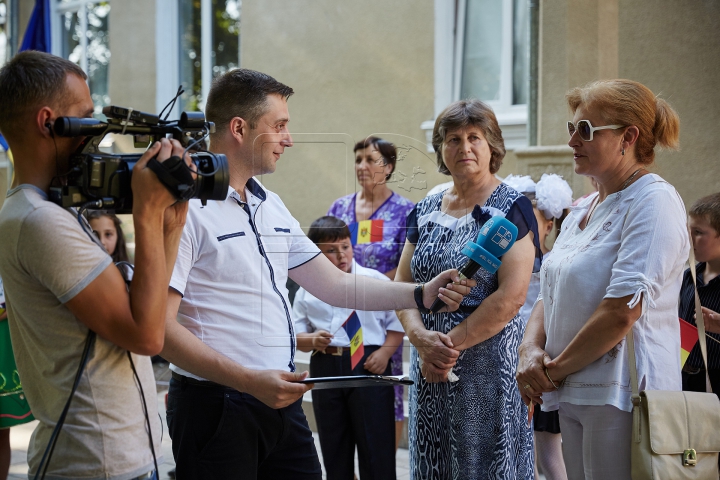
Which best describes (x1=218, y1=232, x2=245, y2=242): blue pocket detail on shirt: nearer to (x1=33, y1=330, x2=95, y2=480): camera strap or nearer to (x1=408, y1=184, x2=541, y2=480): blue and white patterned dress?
(x1=33, y1=330, x2=95, y2=480): camera strap

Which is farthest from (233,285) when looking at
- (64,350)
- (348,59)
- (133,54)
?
(133,54)

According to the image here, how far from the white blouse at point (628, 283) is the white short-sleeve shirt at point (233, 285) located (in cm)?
104

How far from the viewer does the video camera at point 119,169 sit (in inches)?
68.3

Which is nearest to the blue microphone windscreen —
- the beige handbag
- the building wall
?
the beige handbag

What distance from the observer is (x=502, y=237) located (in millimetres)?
2580

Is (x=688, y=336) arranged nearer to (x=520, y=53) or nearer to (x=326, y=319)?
(x=326, y=319)

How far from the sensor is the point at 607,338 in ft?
8.18

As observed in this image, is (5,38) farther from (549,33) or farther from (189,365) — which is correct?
(189,365)

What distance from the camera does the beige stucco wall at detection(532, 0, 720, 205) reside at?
489 cm

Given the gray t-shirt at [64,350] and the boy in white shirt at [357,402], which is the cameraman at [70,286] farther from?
the boy in white shirt at [357,402]

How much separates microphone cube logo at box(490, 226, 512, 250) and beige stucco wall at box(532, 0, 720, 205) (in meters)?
2.34

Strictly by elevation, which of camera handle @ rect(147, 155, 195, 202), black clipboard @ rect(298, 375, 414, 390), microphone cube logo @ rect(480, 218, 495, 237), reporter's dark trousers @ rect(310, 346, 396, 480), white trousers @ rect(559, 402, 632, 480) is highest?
camera handle @ rect(147, 155, 195, 202)

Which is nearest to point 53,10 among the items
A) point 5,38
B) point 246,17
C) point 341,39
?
point 5,38

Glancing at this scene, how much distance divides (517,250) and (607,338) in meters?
0.55
